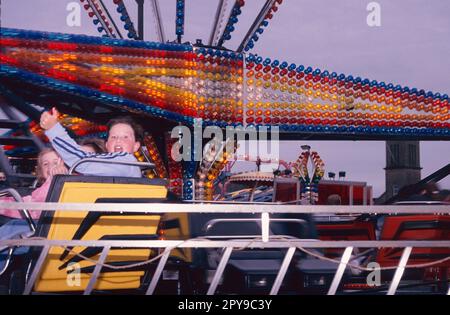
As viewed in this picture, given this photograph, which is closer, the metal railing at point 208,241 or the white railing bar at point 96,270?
the metal railing at point 208,241

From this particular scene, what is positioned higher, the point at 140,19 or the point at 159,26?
the point at 140,19

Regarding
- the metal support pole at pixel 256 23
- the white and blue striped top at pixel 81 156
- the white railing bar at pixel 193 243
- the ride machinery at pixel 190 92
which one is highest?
the metal support pole at pixel 256 23

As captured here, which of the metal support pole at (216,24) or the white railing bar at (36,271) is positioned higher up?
the metal support pole at (216,24)

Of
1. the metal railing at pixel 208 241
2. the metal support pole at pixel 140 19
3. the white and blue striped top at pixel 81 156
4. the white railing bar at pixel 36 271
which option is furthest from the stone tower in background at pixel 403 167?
the white railing bar at pixel 36 271

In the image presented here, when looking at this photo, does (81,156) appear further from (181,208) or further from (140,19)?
(140,19)

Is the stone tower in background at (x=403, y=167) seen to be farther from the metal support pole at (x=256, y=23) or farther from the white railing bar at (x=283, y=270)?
the white railing bar at (x=283, y=270)

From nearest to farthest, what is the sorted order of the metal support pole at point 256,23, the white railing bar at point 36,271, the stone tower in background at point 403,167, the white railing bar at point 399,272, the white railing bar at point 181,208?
1. the white railing bar at point 181,208
2. the white railing bar at point 36,271
3. the white railing bar at point 399,272
4. the metal support pole at point 256,23
5. the stone tower in background at point 403,167

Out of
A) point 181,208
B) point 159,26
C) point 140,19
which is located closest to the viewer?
point 181,208

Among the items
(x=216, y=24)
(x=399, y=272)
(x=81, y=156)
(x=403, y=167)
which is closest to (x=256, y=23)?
(x=216, y=24)

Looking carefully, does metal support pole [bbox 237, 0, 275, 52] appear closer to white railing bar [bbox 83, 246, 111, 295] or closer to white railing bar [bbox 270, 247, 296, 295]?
white railing bar [bbox 270, 247, 296, 295]

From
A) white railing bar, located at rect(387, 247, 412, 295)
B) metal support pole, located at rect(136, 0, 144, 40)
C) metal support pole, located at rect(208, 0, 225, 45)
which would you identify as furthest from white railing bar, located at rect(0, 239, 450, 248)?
metal support pole, located at rect(136, 0, 144, 40)

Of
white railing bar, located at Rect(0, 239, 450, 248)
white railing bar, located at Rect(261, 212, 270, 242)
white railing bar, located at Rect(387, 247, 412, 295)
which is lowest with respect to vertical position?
white railing bar, located at Rect(387, 247, 412, 295)

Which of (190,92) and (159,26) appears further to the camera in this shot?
(159,26)
